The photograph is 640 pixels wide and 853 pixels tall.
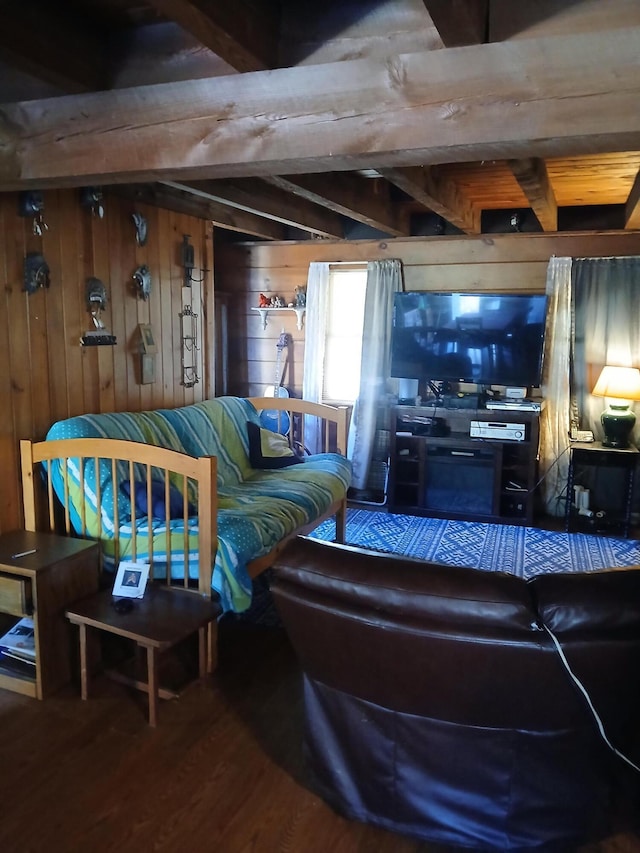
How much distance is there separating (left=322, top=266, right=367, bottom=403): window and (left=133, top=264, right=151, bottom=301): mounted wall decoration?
2.14 meters

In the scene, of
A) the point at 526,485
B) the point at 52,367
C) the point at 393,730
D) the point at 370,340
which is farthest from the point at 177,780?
the point at 370,340

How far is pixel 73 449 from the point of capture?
113 inches

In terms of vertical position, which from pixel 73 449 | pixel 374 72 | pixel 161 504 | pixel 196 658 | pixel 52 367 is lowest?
pixel 196 658

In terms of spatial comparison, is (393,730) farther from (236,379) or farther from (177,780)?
(236,379)

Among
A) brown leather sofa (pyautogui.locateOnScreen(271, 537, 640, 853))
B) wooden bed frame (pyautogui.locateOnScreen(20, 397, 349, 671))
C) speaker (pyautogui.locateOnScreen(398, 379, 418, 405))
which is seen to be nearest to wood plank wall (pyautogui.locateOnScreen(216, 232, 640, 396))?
speaker (pyautogui.locateOnScreen(398, 379, 418, 405))

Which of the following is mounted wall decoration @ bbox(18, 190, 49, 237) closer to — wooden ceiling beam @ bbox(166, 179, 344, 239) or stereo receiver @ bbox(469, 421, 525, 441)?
wooden ceiling beam @ bbox(166, 179, 344, 239)

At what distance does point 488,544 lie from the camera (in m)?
4.46

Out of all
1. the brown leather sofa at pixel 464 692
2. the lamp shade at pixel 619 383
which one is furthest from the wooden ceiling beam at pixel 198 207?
the lamp shade at pixel 619 383

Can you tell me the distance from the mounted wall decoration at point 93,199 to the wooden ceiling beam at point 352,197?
88cm

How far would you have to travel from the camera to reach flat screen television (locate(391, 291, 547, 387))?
486 centimetres

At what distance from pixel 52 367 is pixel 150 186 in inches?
50.7

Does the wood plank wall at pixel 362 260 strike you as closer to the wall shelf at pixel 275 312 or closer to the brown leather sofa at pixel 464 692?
the wall shelf at pixel 275 312

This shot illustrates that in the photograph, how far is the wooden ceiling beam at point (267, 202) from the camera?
3525mm

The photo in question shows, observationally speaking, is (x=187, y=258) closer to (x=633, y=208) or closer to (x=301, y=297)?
(x=301, y=297)
